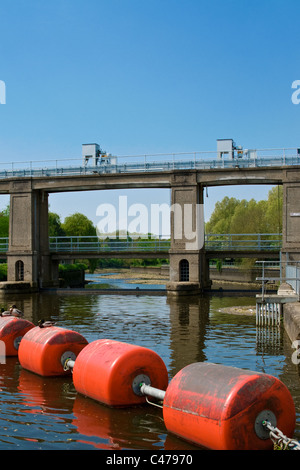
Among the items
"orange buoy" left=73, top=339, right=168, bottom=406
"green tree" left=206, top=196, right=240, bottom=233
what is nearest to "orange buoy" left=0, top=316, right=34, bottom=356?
"orange buoy" left=73, top=339, right=168, bottom=406

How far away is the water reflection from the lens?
8086 mm

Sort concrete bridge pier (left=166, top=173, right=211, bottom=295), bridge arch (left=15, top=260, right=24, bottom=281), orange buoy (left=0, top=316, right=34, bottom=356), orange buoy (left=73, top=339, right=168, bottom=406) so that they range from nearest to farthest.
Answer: orange buoy (left=73, top=339, right=168, bottom=406) < orange buoy (left=0, top=316, right=34, bottom=356) < concrete bridge pier (left=166, top=173, right=211, bottom=295) < bridge arch (left=15, top=260, right=24, bottom=281)

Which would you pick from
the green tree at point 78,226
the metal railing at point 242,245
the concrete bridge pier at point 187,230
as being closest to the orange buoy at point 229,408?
the metal railing at point 242,245

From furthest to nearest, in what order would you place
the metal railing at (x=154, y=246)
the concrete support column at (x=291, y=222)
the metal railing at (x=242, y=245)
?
the metal railing at (x=154, y=246), the metal railing at (x=242, y=245), the concrete support column at (x=291, y=222)

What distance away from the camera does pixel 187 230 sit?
37281 mm

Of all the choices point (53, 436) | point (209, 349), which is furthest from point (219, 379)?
point (209, 349)

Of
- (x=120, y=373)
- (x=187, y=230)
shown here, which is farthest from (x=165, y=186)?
(x=120, y=373)

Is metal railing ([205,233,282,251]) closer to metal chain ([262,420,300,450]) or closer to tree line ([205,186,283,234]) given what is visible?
tree line ([205,186,283,234])

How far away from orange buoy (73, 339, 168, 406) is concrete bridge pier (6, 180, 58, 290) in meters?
31.5

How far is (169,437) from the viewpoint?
314 inches

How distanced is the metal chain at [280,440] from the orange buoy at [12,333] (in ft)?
30.0

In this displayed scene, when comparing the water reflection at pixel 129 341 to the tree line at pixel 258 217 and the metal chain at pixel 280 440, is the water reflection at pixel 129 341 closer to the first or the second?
the metal chain at pixel 280 440

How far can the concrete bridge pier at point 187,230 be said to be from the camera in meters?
37.0

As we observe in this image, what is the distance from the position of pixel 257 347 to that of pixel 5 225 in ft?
173
